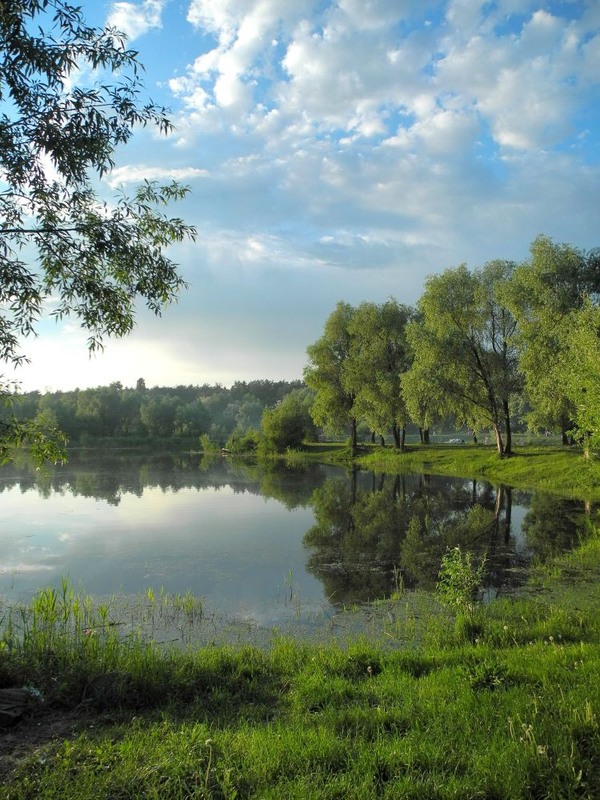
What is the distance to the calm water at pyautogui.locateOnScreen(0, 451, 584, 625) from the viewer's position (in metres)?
12.4

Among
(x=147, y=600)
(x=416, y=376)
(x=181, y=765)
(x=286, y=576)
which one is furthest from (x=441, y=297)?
(x=181, y=765)

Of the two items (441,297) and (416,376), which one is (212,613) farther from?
(441,297)

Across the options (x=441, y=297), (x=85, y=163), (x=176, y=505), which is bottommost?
(x=176, y=505)

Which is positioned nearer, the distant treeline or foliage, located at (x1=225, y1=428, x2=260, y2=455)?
foliage, located at (x1=225, y1=428, x2=260, y2=455)

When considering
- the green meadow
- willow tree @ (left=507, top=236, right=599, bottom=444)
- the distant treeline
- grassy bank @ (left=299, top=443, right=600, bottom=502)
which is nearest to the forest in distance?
willow tree @ (left=507, top=236, right=599, bottom=444)

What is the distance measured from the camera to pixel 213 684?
6602 mm

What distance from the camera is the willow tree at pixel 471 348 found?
127 feet

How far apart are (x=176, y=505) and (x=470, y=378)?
77.1 feet

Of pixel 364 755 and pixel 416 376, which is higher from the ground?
pixel 416 376

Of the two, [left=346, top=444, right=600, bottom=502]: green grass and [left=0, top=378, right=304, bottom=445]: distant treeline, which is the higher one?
[left=0, top=378, right=304, bottom=445]: distant treeline

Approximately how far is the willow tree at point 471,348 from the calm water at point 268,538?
8690mm

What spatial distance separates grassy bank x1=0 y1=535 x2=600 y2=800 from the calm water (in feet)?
10.9

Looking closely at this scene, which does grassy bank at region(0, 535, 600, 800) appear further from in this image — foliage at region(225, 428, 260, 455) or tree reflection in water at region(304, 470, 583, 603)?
foliage at region(225, 428, 260, 455)

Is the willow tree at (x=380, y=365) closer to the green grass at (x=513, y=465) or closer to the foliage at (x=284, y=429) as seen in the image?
the green grass at (x=513, y=465)
